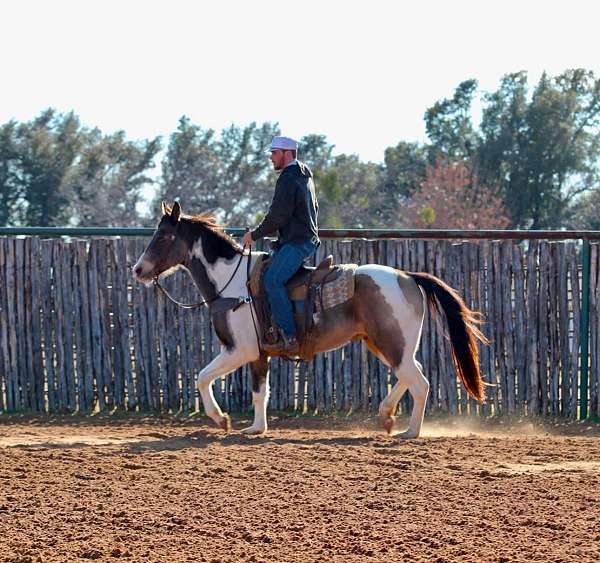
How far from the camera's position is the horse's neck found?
10.6 metres

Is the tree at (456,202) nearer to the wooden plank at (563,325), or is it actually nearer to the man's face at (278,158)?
the wooden plank at (563,325)

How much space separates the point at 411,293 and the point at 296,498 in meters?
3.24

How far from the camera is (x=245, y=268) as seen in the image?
35.0 feet

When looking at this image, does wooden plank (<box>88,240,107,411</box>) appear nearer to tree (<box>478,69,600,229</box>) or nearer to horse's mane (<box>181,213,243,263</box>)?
horse's mane (<box>181,213,243,263</box>)

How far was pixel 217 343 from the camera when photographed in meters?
12.9

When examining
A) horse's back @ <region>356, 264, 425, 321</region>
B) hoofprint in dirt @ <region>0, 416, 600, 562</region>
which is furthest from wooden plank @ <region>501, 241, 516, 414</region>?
horse's back @ <region>356, 264, 425, 321</region>

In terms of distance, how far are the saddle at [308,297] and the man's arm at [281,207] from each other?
0.48m

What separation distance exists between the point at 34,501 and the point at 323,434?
4.10 m

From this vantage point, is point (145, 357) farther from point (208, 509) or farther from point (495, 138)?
point (495, 138)

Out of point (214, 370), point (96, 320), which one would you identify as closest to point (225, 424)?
point (214, 370)

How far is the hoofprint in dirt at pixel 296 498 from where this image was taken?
642cm

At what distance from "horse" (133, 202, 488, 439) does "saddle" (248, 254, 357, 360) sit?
8 cm

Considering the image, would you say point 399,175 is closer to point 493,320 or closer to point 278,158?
point 493,320

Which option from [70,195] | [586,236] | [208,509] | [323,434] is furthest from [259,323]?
[70,195]
